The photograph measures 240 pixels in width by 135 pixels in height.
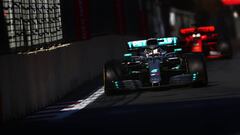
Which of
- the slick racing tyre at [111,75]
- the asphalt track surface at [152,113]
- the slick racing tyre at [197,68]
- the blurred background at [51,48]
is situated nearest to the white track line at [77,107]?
the asphalt track surface at [152,113]

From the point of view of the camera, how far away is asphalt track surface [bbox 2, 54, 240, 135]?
10.9 m

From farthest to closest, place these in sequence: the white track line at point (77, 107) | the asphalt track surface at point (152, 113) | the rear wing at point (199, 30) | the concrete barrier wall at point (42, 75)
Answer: the rear wing at point (199, 30) → the white track line at point (77, 107) → the concrete barrier wall at point (42, 75) → the asphalt track surface at point (152, 113)

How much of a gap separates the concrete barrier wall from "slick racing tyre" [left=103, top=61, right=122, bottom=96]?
102 centimetres

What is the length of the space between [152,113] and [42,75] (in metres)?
4.03

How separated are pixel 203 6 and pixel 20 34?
60363 mm

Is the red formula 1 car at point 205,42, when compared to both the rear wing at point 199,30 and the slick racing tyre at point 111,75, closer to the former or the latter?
the rear wing at point 199,30

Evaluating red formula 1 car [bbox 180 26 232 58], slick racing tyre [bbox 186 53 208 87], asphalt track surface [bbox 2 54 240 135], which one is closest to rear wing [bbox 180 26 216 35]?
red formula 1 car [bbox 180 26 232 58]

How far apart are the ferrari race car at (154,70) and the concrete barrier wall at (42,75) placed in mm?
1202

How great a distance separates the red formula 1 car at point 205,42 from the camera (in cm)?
2864

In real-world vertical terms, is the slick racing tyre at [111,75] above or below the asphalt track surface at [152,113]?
above

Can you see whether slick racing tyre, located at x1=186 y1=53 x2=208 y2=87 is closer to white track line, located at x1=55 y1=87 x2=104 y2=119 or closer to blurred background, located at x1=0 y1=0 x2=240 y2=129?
blurred background, located at x1=0 y1=0 x2=240 y2=129

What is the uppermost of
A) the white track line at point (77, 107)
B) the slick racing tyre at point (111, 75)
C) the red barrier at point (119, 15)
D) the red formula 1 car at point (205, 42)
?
the red barrier at point (119, 15)

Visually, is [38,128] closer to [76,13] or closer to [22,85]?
[22,85]

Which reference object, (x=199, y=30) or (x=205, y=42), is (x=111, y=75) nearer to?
(x=205, y=42)
